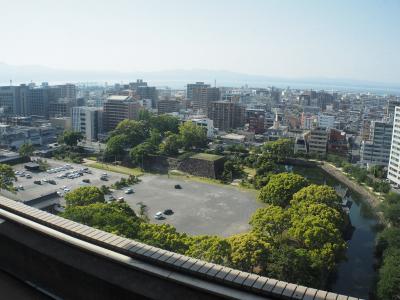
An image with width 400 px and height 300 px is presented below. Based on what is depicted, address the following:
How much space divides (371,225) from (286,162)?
9.61 m

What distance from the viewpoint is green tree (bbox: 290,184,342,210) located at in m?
11.0

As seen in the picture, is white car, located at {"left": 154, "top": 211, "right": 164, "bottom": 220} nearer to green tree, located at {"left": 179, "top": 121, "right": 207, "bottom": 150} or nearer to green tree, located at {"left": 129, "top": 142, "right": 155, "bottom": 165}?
green tree, located at {"left": 129, "top": 142, "right": 155, "bottom": 165}

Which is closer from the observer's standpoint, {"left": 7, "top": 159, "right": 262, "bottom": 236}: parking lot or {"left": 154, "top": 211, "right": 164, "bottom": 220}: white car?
{"left": 7, "top": 159, "right": 262, "bottom": 236}: parking lot

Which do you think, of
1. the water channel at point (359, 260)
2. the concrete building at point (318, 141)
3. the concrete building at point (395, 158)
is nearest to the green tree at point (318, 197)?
the water channel at point (359, 260)

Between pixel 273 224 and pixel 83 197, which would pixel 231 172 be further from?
pixel 83 197

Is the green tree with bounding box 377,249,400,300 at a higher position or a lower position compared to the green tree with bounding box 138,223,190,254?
lower

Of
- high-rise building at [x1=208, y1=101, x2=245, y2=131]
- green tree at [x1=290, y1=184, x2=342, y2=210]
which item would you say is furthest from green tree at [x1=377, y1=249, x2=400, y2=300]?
high-rise building at [x1=208, y1=101, x2=245, y2=131]

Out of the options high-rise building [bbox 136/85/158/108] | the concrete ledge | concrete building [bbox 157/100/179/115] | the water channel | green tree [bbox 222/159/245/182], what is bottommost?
the water channel

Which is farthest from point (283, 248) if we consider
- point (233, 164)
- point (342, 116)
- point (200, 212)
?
point (342, 116)

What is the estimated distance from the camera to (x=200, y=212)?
487 inches

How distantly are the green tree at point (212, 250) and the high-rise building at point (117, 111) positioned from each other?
A: 68.8 ft

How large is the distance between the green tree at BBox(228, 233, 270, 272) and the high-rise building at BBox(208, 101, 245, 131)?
968 inches

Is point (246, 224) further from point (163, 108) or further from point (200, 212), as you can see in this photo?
point (163, 108)

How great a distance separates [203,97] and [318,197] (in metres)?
32.4
